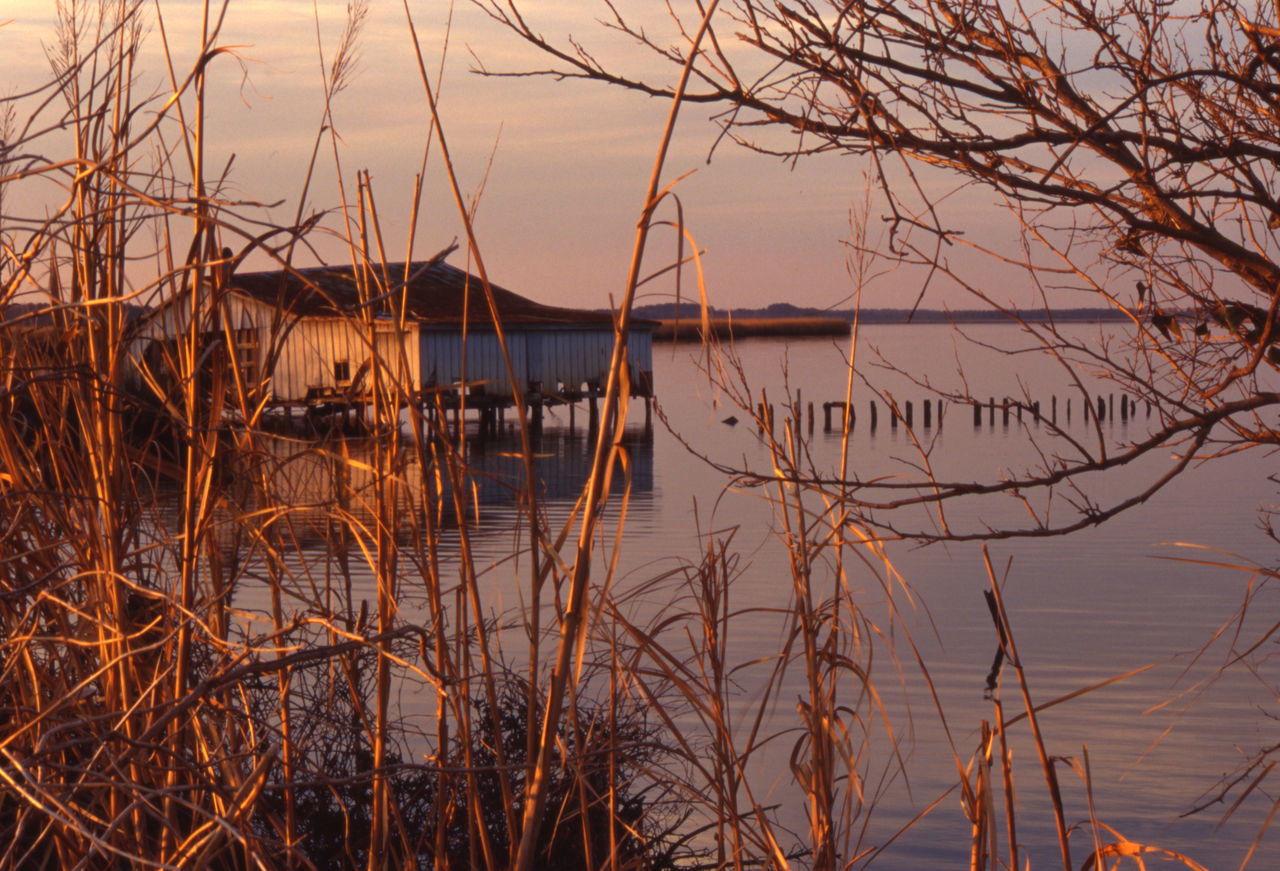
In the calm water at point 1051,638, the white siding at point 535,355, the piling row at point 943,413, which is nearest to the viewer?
the piling row at point 943,413

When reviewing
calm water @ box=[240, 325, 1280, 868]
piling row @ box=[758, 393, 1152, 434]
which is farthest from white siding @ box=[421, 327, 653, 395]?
piling row @ box=[758, 393, 1152, 434]

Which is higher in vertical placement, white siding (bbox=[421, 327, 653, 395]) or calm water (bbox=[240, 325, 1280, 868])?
white siding (bbox=[421, 327, 653, 395])

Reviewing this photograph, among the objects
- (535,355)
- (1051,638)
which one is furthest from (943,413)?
(535,355)

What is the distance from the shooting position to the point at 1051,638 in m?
16.3

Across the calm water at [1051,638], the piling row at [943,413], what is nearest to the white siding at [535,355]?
the calm water at [1051,638]

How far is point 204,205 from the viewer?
1.66 m

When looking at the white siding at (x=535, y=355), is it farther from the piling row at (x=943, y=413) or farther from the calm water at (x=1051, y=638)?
the piling row at (x=943, y=413)

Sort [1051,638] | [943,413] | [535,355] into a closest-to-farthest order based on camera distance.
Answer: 1. [943,413]
2. [1051,638]
3. [535,355]

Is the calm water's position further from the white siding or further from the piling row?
the white siding

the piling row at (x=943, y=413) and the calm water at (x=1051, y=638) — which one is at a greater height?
the piling row at (x=943, y=413)

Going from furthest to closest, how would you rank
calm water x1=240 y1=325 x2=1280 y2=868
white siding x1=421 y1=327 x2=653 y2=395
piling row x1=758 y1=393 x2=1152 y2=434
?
white siding x1=421 y1=327 x2=653 y2=395 < calm water x1=240 y1=325 x2=1280 y2=868 < piling row x1=758 y1=393 x2=1152 y2=434

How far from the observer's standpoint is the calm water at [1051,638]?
906cm

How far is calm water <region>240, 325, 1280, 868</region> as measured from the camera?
9062 mm

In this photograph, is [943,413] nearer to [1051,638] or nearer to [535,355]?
[1051,638]
